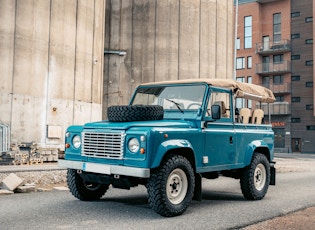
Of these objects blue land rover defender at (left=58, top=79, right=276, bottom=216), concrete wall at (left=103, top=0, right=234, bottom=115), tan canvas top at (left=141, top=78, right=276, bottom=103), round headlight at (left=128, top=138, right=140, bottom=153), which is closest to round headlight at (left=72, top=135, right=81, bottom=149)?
blue land rover defender at (left=58, top=79, right=276, bottom=216)

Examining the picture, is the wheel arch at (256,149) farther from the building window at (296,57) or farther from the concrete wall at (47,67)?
the building window at (296,57)

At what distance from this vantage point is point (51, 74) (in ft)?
61.8

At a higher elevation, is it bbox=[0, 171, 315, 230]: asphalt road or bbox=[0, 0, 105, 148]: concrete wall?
bbox=[0, 0, 105, 148]: concrete wall

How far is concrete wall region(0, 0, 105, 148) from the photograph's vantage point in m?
17.5

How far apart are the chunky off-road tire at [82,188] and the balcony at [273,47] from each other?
53679 mm

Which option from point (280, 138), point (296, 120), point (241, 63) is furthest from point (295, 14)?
point (280, 138)

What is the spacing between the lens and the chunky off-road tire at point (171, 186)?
23.4 ft

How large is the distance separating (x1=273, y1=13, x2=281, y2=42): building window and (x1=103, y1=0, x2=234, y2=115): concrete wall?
34.3 metres

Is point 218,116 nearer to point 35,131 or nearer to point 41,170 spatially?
point 41,170

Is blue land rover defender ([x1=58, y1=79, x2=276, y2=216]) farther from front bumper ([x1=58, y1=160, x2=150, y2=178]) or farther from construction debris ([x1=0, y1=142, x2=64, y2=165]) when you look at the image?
construction debris ([x1=0, y1=142, x2=64, y2=165])

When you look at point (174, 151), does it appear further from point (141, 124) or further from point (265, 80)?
point (265, 80)

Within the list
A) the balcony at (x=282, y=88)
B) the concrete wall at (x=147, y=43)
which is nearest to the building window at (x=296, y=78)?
the balcony at (x=282, y=88)

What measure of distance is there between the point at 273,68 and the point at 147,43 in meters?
35.8

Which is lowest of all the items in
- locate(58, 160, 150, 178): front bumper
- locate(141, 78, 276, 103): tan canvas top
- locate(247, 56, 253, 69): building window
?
locate(58, 160, 150, 178): front bumper
